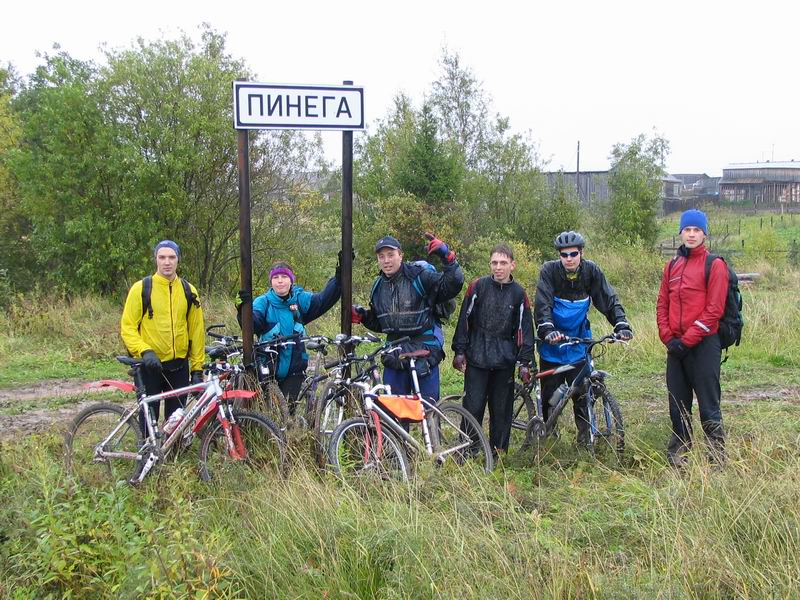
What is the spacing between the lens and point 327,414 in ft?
17.3

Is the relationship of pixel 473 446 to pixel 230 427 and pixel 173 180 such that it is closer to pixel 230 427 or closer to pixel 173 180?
pixel 230 427

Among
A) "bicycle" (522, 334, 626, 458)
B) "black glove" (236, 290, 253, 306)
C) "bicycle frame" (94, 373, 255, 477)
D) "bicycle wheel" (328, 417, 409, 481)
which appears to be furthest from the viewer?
"black glove" (236, 290, 253, 306)

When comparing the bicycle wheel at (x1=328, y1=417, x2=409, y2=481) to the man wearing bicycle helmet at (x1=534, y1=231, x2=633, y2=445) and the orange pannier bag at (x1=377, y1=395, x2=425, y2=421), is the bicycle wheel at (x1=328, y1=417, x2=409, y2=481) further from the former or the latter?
the man wearing bicycle helmet at (x1=534, y1=231, x2=633, y2=445)

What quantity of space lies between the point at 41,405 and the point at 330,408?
176 inches

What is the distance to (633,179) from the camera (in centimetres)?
2572

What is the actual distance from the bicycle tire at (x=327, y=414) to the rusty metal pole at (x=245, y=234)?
0.78m

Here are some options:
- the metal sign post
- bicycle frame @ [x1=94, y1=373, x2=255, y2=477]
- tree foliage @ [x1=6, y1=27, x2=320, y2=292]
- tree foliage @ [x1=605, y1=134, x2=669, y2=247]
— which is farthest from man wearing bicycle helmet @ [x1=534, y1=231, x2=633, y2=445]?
tree foliage @ [x1=605, y1=134, x2=669, y2=247]

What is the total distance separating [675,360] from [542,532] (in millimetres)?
2261

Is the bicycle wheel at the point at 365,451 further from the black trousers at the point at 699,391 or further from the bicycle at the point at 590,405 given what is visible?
the black trousers at the point at 699,391

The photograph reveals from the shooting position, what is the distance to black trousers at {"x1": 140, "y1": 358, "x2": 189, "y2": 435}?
546 cm

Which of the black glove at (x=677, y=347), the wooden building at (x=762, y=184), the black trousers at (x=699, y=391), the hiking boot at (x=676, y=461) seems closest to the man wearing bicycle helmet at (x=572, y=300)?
the black glove at (x=677, y=347)

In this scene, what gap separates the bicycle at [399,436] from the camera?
15.4ft

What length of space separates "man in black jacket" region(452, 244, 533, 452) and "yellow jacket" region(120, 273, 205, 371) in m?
2.14

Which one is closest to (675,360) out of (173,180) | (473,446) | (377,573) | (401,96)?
(473,446)
